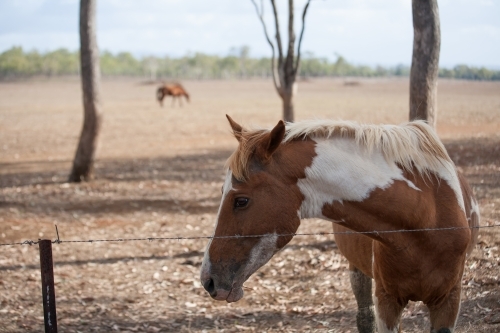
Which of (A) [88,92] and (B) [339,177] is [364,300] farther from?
(A) [88,92]

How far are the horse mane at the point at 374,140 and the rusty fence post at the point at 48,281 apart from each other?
1.18 metres

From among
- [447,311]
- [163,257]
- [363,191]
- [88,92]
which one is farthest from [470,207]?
[88,92]

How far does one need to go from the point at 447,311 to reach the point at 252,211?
1.37 m

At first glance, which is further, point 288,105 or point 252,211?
point 288,105

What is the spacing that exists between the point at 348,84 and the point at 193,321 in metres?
57.8

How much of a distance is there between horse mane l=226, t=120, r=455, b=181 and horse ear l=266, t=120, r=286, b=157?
9 centimetres

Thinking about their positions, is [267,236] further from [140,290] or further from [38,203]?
[38,203]

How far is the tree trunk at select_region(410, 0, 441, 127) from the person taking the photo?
19.0 ft

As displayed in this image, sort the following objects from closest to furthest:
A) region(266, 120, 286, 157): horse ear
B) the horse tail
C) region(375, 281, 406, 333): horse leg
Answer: region(266, 120, 286, 157): horse ear
region(375, 281, 406, 333): horse leg
the horse tail

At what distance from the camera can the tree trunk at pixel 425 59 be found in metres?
5.79

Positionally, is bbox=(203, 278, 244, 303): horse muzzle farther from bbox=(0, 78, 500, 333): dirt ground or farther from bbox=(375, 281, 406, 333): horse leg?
bbox=(375, 281, 406, 333): horse leg

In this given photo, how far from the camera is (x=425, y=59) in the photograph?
5.88m

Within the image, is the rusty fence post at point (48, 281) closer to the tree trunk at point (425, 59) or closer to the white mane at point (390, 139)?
the white mane at point (390, 139)

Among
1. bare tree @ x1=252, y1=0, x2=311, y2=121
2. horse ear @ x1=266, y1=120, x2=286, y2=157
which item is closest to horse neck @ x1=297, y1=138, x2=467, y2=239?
horse ear @ x1=266, y1=120, x2=286, y2=157
